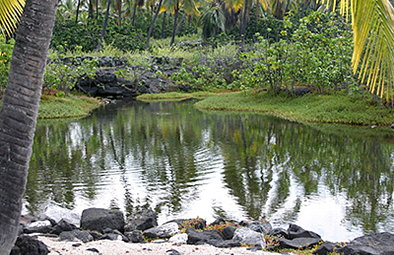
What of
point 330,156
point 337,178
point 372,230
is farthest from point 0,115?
point 330,156

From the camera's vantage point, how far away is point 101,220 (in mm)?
6102

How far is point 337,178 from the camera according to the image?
Result: 30.9 feet

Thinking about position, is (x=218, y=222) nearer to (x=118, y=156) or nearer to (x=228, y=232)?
(x=228, y=232)

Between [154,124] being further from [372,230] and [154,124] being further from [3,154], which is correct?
[3,154]

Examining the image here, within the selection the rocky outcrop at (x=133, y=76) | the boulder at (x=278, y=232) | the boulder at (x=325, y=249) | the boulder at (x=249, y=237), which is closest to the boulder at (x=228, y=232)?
the boulder at (x=249, y=237)

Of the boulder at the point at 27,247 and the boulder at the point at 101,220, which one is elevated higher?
the boulder at the point at 27,247

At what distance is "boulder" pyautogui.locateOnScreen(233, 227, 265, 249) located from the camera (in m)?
5.36

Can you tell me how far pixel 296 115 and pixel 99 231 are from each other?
14.3 metres

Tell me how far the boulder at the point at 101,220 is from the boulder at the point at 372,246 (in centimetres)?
278

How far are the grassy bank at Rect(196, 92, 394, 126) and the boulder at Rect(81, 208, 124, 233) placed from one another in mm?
12428

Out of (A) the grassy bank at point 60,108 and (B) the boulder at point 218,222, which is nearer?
(B) the boulder at point 218,222

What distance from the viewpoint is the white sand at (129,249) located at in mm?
4840

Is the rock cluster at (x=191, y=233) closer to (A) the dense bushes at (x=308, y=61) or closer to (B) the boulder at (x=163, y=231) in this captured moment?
(B) the boulder at (x=163, y=231)

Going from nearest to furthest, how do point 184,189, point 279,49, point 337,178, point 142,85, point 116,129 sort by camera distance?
1. point 184,189
2. point 337,178
3. point 116,129
4. point 279,49
5. point 142,85
